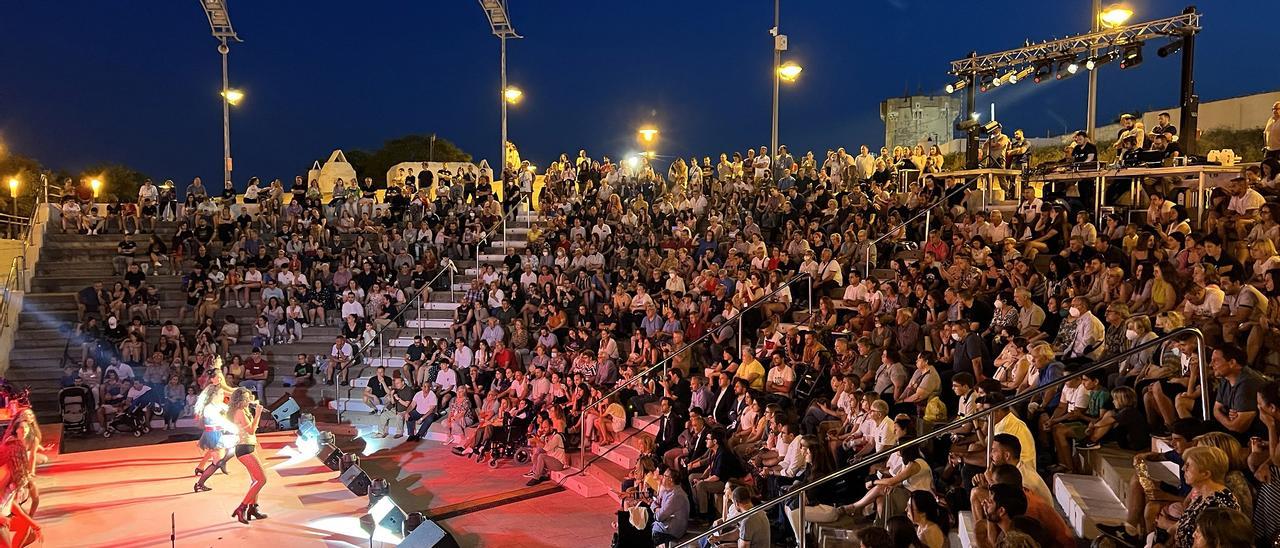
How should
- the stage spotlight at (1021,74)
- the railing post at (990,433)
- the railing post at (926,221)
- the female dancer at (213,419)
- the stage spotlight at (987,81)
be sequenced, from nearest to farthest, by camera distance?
the railing post at (990,433), the female dancer at (213,419), the railing post at (926,221), the stage spotlight at (1021,74), the stage spotlight at (987,81)

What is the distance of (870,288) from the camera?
39.1ft

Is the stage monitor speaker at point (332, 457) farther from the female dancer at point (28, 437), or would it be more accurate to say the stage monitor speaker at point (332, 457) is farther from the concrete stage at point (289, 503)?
the female dancer at point (28, 437)

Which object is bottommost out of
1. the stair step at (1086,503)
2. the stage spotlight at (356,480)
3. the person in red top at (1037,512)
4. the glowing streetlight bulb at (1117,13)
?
the stage spotlight at (356,480)

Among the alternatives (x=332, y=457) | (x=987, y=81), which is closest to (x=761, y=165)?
(x=987, y=81)

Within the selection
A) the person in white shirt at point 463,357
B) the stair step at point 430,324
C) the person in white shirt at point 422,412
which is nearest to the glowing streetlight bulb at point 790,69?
the stair step at point 430,324

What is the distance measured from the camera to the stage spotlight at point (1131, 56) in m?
14.8

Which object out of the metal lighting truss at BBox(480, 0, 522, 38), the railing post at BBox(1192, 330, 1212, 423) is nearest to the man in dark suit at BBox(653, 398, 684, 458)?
the railing post at BBox(1192, 330, 1212, 423)

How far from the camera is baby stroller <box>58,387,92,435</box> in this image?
584 inches

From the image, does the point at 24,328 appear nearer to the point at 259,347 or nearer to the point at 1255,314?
the point at 259,347

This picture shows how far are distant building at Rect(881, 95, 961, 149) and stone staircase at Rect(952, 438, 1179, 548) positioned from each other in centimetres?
5564

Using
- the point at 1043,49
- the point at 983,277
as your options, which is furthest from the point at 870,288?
the point at 1043,49

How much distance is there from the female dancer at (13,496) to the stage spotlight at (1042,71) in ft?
52.3

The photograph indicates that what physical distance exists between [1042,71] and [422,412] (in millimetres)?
12142

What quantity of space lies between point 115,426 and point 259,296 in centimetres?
447
